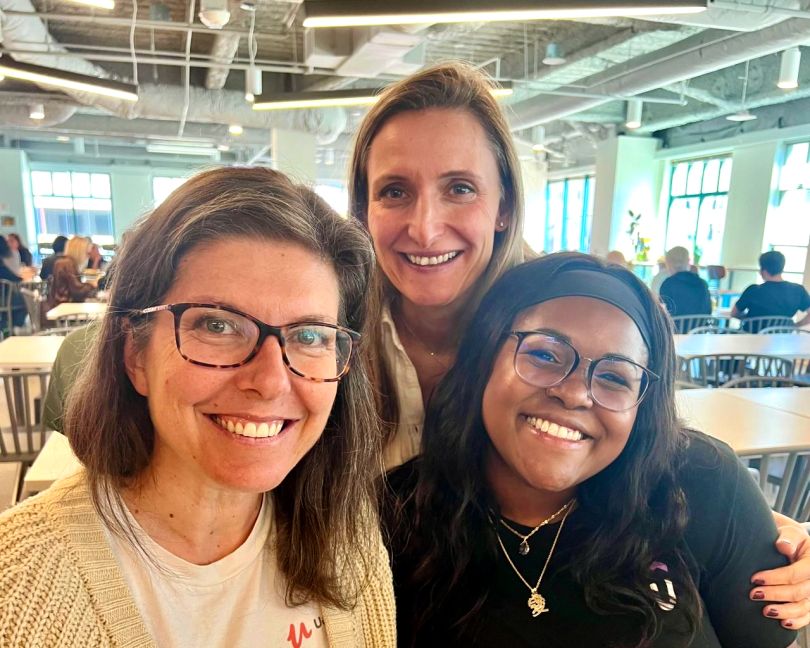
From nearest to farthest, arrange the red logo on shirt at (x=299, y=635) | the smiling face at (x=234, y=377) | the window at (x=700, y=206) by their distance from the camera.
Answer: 1. the smiling face at (x=234, y=377)
2. the red logo on shirt at (x=299, y=635)
3. the window at (x=700, y=206)

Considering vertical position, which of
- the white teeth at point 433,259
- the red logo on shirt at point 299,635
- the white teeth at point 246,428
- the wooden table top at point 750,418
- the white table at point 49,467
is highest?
the white teeth at point 433,259

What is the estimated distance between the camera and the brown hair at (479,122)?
138 cm

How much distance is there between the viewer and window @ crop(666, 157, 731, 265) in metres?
9.52

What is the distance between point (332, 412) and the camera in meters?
1.14

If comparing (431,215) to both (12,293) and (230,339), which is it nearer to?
(230,339)

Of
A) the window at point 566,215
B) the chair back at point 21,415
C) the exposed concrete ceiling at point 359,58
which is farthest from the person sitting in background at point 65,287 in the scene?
the window at point 566,215

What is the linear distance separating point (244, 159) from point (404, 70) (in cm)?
1012

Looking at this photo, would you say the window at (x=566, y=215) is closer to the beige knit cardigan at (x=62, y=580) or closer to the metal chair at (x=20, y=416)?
the metal chair at (x=20, y=416)

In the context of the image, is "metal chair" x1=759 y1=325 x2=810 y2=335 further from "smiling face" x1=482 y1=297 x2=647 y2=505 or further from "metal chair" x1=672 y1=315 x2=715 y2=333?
"smiling face" x1=482 y1=297 x2=647 y2=505

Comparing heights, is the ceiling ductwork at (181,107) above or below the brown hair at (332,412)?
above

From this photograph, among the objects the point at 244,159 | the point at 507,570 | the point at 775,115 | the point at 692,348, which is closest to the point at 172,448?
the point at 507,570

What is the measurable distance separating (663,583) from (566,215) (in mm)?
13137

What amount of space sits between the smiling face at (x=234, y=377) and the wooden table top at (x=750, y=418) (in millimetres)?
1624

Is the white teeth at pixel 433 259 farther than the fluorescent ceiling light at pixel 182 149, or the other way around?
the fluorescent ceiling light at pixel 182 149
